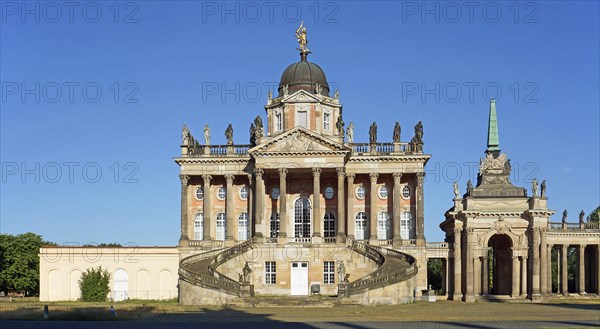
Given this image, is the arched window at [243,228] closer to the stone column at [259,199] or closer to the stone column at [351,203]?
the stone column at [259,199]

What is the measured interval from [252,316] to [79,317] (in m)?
8.83

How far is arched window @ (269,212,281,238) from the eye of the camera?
244 ft

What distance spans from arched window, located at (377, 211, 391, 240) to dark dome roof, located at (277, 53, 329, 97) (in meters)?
12.7

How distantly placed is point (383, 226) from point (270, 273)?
11.8 metres

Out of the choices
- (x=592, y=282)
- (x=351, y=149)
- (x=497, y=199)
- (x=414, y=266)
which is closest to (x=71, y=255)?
(x=351, y=149)

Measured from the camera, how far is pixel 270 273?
6825 centimetres

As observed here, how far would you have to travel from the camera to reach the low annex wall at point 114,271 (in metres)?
72.2

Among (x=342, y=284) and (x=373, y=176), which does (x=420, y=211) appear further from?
(x=342, y=284)

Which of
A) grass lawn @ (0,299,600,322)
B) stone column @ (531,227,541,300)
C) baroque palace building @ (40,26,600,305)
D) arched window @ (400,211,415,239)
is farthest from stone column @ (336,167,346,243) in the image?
grass lawn @ (0,299,600,322)

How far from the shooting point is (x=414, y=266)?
197 feet

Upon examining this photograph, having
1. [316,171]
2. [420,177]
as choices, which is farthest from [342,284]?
[420,177]

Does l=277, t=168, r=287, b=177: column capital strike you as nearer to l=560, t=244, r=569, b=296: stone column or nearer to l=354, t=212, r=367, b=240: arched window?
l=354, t=212, r=367, b=240: arched window

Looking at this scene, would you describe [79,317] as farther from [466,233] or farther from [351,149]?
[466,233]

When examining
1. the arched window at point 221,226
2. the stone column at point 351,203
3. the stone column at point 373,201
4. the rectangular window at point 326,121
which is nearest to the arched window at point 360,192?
the stone column at point 373,201
